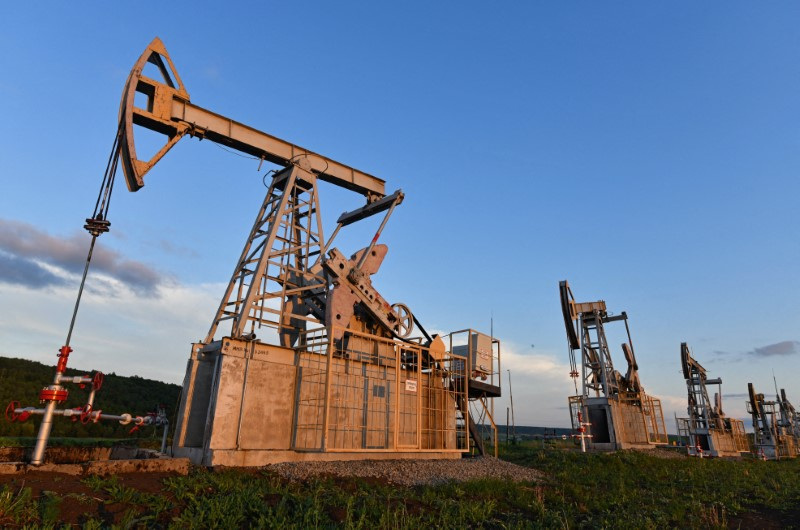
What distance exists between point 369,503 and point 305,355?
623cm

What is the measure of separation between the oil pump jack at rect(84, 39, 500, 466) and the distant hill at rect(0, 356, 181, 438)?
7521 mm

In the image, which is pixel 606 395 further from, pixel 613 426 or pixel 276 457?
pixel 276 457

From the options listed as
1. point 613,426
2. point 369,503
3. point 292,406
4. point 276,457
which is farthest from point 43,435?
point 613,426

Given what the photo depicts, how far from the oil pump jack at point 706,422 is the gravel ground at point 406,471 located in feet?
73.8

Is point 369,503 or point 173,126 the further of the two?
point 173,126

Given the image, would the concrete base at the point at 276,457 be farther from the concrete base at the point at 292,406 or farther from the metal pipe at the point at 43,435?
the metal pipe at the point at 43,435

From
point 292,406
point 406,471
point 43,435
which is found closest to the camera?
point 43,435

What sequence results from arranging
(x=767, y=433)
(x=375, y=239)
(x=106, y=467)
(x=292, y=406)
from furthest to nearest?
(x=767, y=433)
(x=375, y=239)
(x=292, y=406)
(x=106, y=467)

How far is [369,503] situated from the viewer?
7.96 metres

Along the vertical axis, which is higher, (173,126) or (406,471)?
(173,126)

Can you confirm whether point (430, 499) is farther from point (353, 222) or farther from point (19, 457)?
point (353, 222)

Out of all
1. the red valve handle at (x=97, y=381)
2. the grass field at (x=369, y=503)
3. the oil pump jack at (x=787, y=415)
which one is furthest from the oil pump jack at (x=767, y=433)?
the red valve handle at (x=97, y=381)

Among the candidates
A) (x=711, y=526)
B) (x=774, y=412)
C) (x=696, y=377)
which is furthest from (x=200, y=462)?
(x=774, y=412)

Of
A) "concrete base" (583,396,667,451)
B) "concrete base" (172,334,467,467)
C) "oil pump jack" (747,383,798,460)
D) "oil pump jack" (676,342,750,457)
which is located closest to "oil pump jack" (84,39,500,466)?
"concrete base" (172,334,467,467)
